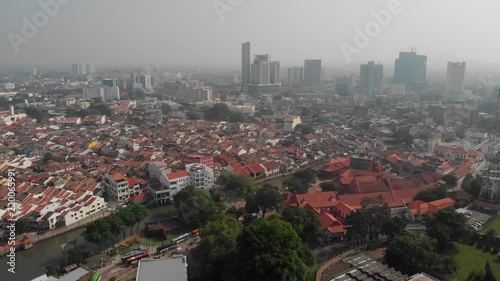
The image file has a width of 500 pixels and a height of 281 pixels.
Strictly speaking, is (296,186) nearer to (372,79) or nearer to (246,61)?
(372,79)

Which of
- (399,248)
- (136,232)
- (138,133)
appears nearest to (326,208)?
(399,248)

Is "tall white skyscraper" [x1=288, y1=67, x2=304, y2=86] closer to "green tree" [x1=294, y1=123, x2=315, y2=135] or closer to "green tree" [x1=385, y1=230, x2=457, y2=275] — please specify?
"green tree" [x1=294, y1=123, x2=315, y2=135]

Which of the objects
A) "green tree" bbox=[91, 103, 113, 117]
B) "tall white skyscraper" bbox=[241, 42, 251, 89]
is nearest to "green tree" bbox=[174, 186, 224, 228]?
"green tree" bbox=[91, 103, 113, 117]

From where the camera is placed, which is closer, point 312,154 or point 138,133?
point 312,154

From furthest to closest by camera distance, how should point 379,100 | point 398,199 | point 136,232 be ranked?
point 379,100, point 398,199, point 136,232

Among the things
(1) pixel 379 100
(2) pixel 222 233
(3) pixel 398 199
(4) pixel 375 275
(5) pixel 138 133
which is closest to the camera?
(4) pixel 375 275

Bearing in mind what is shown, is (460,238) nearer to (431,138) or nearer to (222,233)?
(222,233)

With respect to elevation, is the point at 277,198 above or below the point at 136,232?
above
